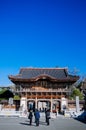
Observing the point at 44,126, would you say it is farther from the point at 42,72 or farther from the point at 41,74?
the point at 42,72

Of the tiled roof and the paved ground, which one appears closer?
the paved ground

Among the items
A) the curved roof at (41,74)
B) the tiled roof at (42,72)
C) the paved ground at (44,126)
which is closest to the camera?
the paved ground at (44,126)

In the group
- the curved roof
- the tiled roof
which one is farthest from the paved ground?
the tiled roof

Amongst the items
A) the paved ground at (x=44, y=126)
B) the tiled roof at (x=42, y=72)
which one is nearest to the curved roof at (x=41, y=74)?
the tiled roof at (x=42, y=72)

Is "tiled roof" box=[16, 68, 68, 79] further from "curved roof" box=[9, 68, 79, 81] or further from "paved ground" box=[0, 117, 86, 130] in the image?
"paved ground" box=[0, 117, 86, 130]

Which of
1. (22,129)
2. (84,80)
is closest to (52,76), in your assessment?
(84,80)

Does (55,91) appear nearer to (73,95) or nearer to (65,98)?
(65,98)

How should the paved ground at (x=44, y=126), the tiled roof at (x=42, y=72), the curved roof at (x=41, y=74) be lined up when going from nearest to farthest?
1. the paved ground at (x=44, y=126)
2. the curved roof at (x=41, y=74)
3. the tiled roof at (x=42, y=72)

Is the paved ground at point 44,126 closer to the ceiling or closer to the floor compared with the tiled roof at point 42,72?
closer to the floor

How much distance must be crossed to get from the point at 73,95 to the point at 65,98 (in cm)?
614

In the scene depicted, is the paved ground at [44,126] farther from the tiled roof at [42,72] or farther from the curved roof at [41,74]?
the tiled roof at [42,72]

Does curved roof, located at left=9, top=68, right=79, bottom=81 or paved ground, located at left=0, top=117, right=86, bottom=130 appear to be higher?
curved roof, located at left=9, top=68, right=79, bottom=81

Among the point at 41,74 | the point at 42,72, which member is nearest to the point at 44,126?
the point at 41,74

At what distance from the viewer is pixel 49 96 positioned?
4331 centimetres
